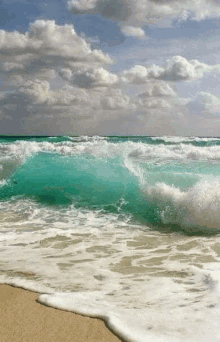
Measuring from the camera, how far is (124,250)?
18.2ft

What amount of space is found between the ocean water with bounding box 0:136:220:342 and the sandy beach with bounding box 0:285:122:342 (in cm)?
12

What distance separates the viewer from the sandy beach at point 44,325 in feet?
8.37

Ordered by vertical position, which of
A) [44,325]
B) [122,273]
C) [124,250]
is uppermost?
[44,325]

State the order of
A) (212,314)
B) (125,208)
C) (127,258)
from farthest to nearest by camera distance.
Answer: (125,208)
(127,258)
(212,314)

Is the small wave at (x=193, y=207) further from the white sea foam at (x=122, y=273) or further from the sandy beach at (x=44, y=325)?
the sandy beach at (x=44, y=325)

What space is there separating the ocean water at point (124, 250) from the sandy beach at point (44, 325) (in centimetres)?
12

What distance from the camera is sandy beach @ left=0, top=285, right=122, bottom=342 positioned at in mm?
2551

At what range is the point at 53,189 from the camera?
1239cm

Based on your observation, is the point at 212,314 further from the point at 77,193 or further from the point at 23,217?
the point at 77,193

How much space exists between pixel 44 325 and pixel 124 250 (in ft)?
9.68

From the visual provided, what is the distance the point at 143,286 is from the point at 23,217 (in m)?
5.32

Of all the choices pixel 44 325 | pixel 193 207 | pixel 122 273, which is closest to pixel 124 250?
pixel 122 273

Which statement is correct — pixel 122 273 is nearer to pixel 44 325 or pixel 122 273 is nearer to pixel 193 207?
pixel 44 325

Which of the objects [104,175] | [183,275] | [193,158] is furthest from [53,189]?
→ [193,158]
